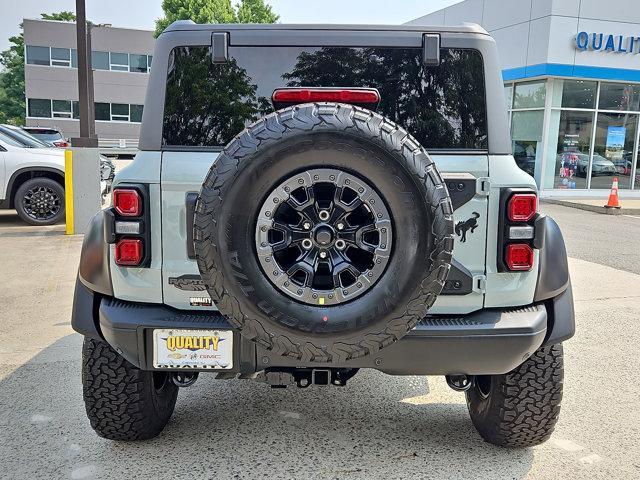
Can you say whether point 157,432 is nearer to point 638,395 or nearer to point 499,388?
point 499,388

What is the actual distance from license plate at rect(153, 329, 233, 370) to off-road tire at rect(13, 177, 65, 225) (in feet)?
28.3

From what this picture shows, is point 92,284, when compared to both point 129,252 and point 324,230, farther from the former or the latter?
point 324,230

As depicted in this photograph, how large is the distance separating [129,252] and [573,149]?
17.4 meters

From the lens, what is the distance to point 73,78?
40219 millimetres

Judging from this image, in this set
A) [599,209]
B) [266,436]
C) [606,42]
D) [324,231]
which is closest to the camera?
[324,231]

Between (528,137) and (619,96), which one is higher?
(619,96)

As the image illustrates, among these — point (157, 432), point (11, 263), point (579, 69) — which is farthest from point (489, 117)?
point (579, 69)

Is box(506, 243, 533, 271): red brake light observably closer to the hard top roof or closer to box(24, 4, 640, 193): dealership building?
the hard top roof

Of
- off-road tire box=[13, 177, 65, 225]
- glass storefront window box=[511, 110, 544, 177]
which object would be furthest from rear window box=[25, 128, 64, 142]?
glass storefront window box=[511, 110, 544, 177]

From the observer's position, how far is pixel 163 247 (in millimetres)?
2625

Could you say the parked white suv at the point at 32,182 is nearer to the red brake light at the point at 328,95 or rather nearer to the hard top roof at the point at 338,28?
the hard top roof at the point at 338,28

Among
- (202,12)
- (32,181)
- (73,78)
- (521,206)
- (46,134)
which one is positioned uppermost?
(202,12)

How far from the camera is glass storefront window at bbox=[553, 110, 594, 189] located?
1747cm

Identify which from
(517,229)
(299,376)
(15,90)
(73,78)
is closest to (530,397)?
(517,229)
